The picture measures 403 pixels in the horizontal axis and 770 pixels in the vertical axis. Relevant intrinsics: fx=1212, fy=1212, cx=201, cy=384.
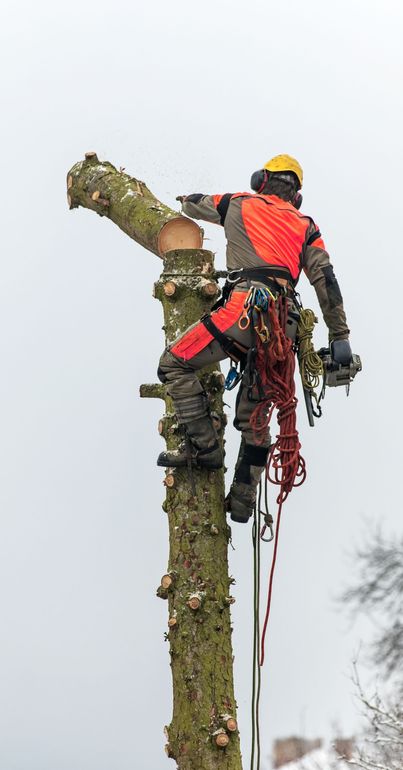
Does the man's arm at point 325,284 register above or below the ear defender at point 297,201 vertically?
below

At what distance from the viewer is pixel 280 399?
6.05m

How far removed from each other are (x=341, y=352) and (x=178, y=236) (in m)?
1.17

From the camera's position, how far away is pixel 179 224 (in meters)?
6.61

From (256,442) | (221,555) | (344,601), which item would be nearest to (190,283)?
(256,442)

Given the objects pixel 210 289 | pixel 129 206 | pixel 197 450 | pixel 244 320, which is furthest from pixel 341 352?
pixel 129 206

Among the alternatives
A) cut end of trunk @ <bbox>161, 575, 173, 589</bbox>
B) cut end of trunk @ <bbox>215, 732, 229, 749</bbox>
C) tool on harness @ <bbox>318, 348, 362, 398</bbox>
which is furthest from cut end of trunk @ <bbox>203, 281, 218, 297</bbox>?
cut end of trunk @ <bbox>215, 732, 229, 749</bbox>

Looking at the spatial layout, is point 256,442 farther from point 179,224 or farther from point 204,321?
point 179,224

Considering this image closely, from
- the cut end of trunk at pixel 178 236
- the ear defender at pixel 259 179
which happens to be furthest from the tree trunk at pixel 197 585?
the ear defender at pixel 259 179

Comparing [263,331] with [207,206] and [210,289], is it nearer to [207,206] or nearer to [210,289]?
[210,289]

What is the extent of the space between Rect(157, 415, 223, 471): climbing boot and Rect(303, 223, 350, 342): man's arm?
0.82 metres

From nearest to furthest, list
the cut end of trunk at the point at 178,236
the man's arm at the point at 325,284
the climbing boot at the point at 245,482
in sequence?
the climbing boot at the point at 245,482
the man's arm at the point at 325,284
the cut end of trunk at the point at 178,236

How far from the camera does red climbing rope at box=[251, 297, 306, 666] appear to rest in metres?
6.01

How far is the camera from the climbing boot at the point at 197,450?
5.98m

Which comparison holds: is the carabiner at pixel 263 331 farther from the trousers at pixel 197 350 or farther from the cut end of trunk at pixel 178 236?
the cut end of trunk at pixel 178 236
